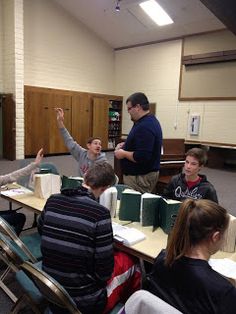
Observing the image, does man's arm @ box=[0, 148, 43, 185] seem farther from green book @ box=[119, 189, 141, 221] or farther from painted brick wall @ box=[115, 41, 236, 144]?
A: painted brick wall @ box=[115, 41, 236, 144]

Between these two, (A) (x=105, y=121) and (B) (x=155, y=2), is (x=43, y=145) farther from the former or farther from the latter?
(B) (x=155, y=2)

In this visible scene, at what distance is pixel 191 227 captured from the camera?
108cm

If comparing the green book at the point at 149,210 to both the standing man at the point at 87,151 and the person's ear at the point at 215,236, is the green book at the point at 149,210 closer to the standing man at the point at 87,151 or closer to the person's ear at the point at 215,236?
the person's ear at the point at 215,236

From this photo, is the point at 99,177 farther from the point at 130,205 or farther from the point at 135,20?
the point at 135,20

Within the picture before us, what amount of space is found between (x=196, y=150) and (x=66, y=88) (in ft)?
22.4

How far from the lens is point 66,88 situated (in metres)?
8.46

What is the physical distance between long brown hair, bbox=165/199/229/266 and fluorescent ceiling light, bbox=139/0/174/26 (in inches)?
278

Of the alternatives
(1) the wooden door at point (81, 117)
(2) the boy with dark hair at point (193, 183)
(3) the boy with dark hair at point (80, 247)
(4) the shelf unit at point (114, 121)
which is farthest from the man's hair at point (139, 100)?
(4) the shelf unit at point (114, 121)

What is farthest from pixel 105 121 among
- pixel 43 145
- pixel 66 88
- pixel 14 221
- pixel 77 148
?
pixel 14 221

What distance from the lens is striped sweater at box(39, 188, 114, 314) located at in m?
1.26

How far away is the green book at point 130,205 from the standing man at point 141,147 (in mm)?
584

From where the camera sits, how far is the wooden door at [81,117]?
27.5 feet

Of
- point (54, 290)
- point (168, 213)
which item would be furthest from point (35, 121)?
point (54, 290)

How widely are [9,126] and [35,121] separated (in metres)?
0.77
